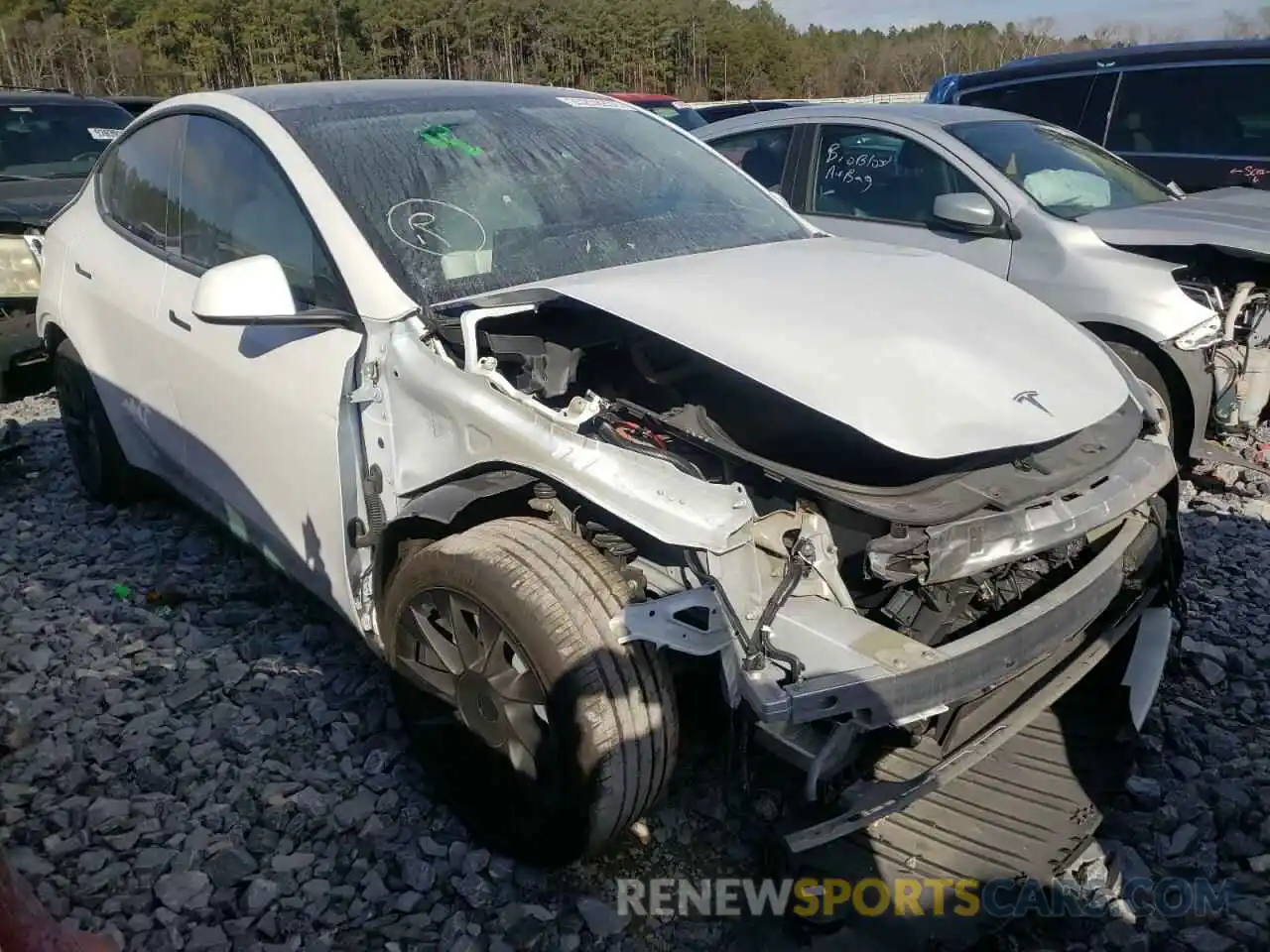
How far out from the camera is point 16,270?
5.43 metres

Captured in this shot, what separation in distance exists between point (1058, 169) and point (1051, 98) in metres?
2.44

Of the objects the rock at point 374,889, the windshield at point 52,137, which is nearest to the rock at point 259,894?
the rock at point 374,889

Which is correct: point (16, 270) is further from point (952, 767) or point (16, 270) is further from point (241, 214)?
point (952, 767)

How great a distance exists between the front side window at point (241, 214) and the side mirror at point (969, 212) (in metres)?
Result: 3.25

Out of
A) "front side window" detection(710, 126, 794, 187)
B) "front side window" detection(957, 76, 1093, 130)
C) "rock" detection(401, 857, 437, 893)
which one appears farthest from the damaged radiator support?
"front side window" detection(957, 76, 1093, 130)

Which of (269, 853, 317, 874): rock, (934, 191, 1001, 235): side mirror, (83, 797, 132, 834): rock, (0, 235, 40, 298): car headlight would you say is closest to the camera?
(269, 853, 317, 874): rock

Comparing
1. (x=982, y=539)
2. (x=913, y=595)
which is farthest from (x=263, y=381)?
(x=982, y=539)

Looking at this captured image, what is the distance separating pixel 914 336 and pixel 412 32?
59.5 meters

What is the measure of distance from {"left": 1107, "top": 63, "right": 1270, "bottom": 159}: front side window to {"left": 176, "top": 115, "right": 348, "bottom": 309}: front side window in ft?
20.3

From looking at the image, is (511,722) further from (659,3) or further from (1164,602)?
(659,3)

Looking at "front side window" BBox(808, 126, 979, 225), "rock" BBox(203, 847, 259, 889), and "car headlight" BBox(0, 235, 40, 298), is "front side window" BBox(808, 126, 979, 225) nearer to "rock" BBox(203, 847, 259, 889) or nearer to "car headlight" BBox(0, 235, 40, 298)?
"rock" BBox(203, 847, 259, 889)

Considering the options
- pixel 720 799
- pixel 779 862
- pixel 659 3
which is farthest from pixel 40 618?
pixel 659 3

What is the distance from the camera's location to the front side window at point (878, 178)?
5.08 m

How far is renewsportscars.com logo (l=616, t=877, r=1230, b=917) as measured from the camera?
2211 millimetres
